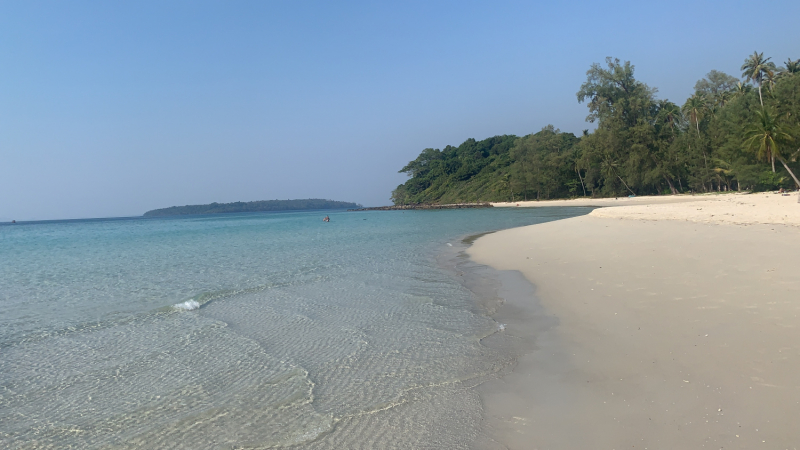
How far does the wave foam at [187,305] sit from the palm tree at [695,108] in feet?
185

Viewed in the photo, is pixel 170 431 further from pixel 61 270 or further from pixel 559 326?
pixel 61 270

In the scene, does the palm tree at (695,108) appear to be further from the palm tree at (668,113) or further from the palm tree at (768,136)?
the palm tree at (768,136)

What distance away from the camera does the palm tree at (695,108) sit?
1898 inches

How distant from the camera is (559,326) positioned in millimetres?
5859

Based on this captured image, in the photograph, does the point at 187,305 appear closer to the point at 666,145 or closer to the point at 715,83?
the point at 666,145

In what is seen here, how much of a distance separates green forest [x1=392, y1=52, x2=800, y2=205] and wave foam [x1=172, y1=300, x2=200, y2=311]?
41577mm

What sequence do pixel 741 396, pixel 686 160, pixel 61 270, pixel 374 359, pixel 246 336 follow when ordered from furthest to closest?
pixel 686 160 < pixel 61 270 < pixel 246 336 < pixel 374 359 < pixel 741 396

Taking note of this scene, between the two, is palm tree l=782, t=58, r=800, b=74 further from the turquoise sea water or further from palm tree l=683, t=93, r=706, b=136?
the turquoise sea water

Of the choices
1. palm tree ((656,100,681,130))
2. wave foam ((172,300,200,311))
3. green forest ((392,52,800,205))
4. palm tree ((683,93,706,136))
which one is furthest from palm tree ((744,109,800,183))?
wave foam ((172,300,200,311))

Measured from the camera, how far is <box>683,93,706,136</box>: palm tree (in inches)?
1898

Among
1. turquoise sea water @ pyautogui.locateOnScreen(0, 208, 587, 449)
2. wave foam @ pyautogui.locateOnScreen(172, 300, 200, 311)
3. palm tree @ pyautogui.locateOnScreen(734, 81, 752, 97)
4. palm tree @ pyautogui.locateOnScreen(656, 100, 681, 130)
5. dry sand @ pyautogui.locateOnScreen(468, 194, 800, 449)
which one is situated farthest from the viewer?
palm tree @ pyautogui.locateOnScreen(656, 100, 681, 130)

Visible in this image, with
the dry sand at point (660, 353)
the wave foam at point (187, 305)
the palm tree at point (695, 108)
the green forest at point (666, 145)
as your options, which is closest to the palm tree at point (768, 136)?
the green forest at point (666, 145)

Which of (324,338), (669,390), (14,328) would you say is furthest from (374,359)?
(14,328)

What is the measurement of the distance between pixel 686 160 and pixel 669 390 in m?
57.2
